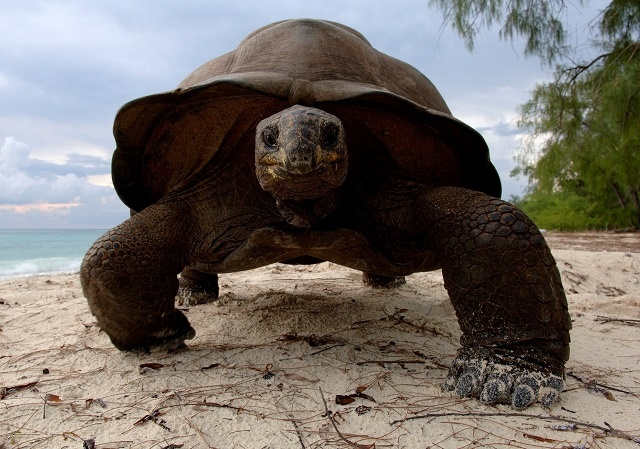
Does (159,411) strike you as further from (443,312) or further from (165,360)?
(443,312)

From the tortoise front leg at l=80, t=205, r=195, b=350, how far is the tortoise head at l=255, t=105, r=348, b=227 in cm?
74

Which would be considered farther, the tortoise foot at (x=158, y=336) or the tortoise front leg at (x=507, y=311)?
the tortoise foot at (x=158, y=336)

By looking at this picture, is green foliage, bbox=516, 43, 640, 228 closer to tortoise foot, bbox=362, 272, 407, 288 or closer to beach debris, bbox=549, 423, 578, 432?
tortoise foot, bbox=362, 272, 407, 288

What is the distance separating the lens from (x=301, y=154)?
6.22 ft

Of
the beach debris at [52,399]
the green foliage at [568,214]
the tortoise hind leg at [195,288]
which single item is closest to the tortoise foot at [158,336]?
the beach debris at [52,399]

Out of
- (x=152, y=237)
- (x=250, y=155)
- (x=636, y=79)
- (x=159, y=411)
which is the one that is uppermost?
(x=636, y=79)

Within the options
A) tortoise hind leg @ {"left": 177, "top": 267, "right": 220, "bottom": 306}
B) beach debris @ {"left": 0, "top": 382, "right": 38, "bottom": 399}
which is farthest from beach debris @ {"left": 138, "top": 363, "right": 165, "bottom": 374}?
tortoise hind leg @ {"left": 177, "top": 267, "right": 220, "bottom": 306}

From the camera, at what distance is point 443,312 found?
149 inches

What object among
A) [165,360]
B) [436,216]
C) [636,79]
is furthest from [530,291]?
[636,79]

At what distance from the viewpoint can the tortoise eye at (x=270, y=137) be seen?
2.07m

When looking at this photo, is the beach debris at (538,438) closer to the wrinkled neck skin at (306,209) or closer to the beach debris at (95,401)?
the wrinkled neck skin at (306,209)

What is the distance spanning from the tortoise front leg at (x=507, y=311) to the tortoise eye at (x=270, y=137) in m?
0.93

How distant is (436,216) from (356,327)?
3.51 feet

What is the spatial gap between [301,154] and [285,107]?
0.78m
